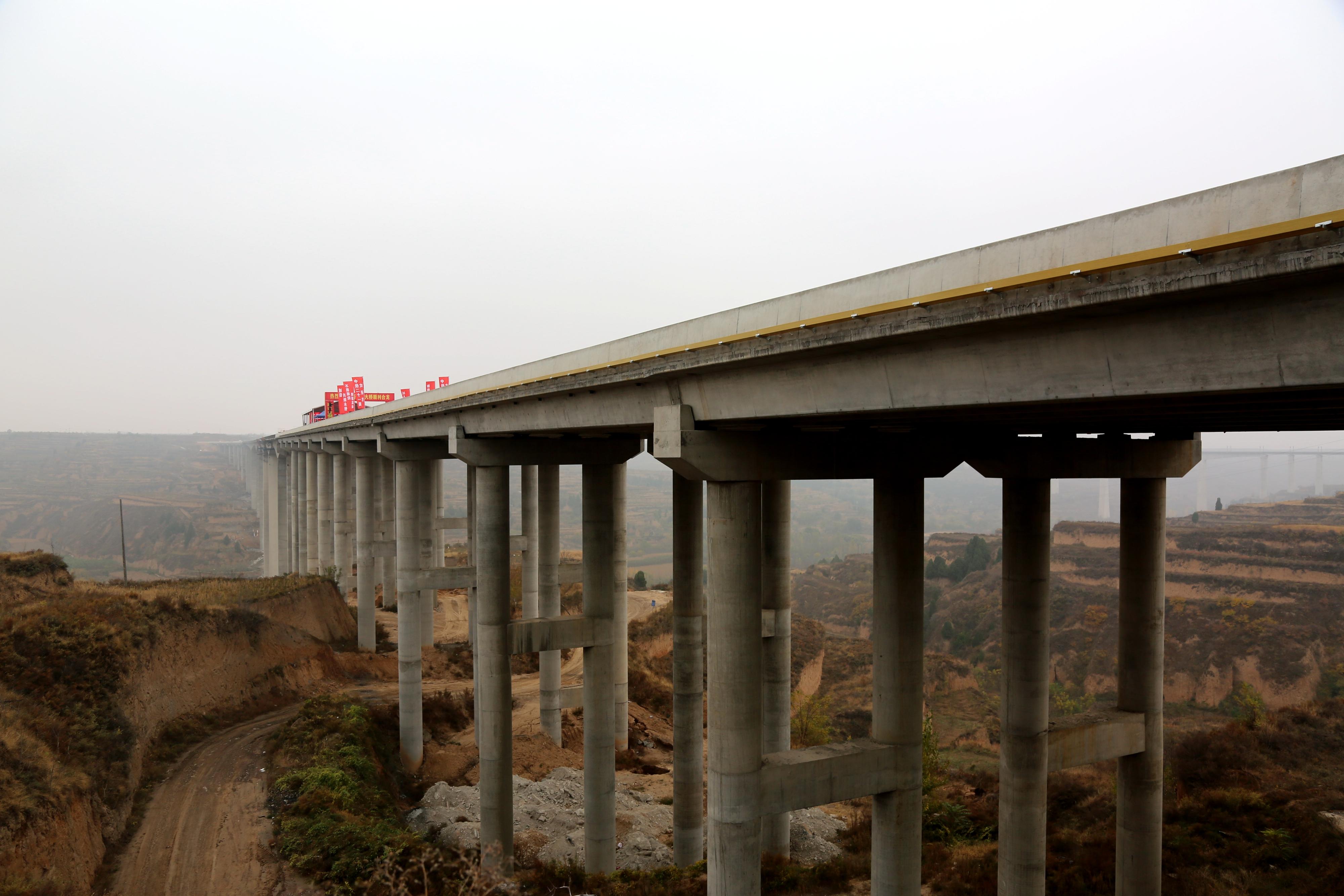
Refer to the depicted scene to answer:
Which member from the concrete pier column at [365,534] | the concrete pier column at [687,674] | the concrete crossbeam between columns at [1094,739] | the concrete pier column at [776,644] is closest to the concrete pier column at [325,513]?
the concrete pier column at [365,534]

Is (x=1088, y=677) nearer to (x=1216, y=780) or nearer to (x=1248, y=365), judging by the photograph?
(x=1216, y=780)

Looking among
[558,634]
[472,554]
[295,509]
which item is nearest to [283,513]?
[295,509]

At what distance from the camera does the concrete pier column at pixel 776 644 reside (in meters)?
20.4

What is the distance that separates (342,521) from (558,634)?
112ft

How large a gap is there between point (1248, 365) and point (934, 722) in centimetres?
4735

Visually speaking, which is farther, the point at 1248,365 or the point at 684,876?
the point at 684,876

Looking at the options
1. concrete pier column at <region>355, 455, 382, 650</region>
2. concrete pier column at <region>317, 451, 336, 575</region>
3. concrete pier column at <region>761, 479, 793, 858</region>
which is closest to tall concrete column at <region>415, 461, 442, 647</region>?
concrete pier column at <region>355, 455, 382, 650</region>

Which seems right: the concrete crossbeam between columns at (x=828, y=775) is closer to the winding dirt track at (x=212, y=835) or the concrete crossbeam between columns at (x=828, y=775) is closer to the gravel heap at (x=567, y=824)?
the gravel heap at (x=567, y=824)

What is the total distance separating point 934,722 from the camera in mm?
47625

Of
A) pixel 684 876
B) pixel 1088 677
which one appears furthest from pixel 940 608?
pixel 684 876

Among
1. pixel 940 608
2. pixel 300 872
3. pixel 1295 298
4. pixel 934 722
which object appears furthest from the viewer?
pixel 940 608

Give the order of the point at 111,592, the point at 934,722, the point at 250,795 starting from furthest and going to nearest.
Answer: the point at 934,722 < the point at 111,592 < the point at 250,795

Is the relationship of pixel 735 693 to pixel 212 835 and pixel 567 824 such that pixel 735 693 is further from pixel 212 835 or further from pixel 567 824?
pixel 212 835

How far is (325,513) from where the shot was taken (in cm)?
5662
